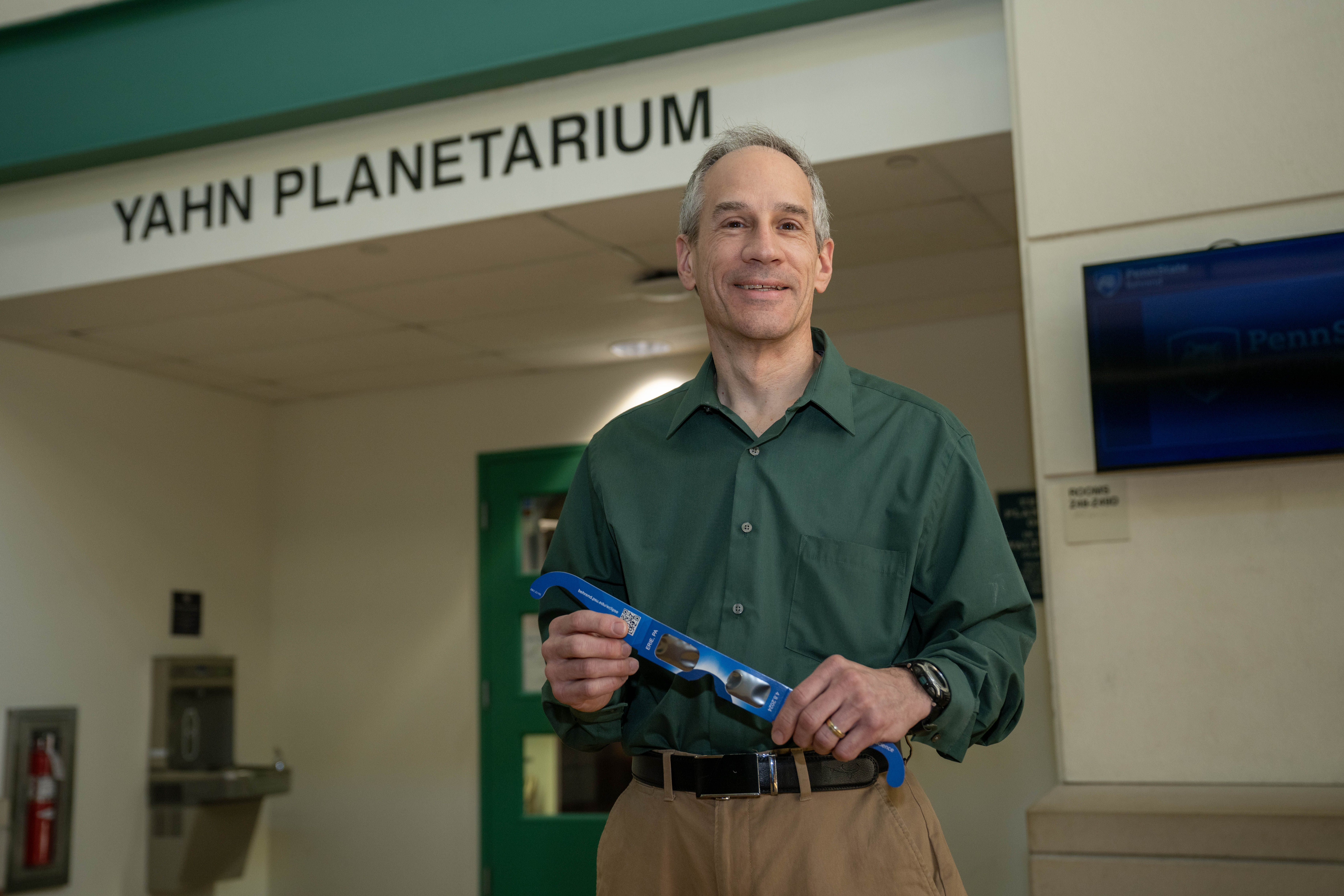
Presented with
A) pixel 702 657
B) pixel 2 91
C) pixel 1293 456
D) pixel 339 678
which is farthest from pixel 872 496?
pixel 339 678

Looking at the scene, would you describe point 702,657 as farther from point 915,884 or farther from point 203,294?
point 203,294

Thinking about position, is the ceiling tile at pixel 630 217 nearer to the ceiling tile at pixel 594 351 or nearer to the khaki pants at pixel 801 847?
the ceiling tile at pixel 594 351

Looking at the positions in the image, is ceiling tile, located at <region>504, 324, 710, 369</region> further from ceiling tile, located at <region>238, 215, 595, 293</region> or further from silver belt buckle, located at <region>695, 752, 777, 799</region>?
silver belt buckle, located at <region>695, 752, 777, 799</region>

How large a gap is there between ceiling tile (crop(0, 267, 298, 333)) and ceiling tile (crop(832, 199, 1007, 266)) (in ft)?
6.69

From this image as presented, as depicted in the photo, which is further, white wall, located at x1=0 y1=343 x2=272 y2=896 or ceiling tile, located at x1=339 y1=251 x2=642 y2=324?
white wall, located at x1=0 y1=343 x2=272 y2=896

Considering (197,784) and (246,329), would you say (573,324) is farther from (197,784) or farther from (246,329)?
(197,784)

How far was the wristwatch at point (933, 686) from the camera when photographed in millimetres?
1310

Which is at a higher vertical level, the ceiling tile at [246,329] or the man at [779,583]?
the ceiling tile at [246,329]

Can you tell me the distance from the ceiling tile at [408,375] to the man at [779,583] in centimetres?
402

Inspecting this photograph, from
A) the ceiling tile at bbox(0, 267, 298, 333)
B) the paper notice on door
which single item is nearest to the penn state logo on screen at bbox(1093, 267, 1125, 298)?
the paper notice on door

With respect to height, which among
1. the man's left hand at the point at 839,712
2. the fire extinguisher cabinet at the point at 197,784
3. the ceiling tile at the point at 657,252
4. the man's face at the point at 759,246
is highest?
the ceiling tile at the point at 657,252

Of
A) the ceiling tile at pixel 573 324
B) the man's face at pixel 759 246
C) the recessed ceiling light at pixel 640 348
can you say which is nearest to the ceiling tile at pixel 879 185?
the ceiling tile at pixel 573 324

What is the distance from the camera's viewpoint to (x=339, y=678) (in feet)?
19.8

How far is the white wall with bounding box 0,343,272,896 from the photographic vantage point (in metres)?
5.00
